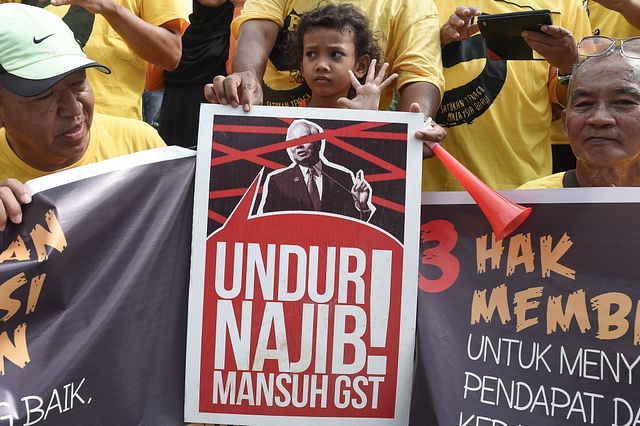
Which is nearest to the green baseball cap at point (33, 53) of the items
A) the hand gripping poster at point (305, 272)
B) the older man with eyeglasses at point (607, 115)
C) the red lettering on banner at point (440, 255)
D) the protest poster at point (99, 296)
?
the protest poster at point (99, 296)

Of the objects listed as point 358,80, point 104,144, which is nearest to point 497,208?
point 358,80

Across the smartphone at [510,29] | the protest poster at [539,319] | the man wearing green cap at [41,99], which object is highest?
the smartphone at [510,29]

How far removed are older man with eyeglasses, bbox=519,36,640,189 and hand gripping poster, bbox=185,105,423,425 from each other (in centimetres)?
59

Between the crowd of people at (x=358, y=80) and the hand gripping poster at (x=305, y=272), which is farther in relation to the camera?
the crowd of people at (x=358, y=80)

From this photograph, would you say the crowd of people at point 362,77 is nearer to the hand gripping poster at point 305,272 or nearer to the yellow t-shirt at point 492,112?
the yellow t-shirt at point 492,112

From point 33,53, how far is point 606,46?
1823mm

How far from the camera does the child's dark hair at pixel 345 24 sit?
10.0 feet

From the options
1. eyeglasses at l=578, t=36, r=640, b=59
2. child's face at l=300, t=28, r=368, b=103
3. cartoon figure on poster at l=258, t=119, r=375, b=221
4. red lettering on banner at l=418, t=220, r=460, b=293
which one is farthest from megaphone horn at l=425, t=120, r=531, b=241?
child's face at l=300, t=28, r=368, b=103

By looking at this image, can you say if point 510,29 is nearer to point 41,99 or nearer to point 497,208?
point 497,208

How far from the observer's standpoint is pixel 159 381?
2338mm

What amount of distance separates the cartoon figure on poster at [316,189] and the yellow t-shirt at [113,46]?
136 cm

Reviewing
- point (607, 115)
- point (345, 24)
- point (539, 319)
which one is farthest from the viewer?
point (345, 24)

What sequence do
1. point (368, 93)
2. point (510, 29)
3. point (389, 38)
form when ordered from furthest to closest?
point (389, 38) < point (510, 29) < point (368, 93)

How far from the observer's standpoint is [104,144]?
2799mm
